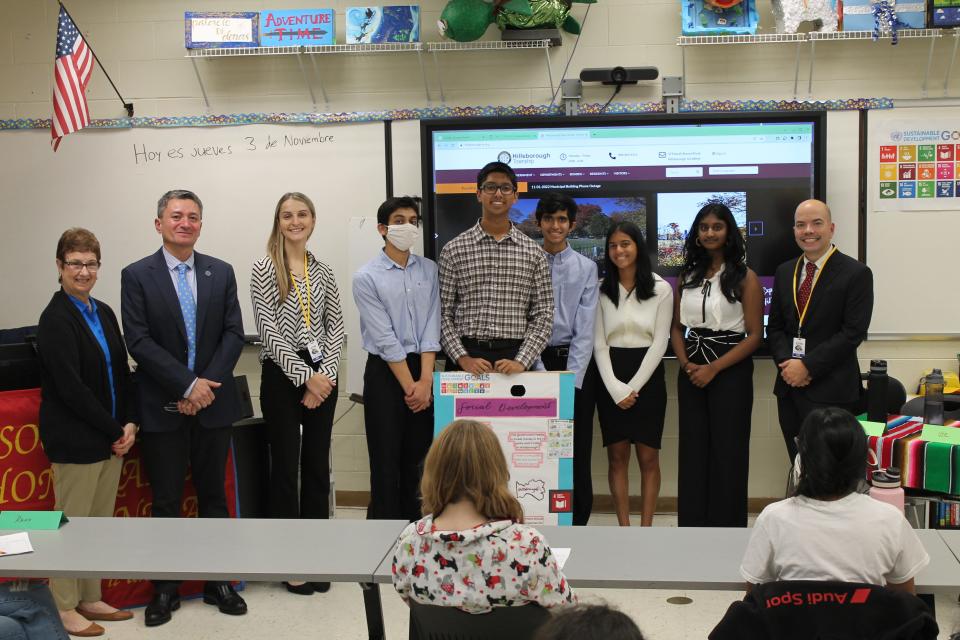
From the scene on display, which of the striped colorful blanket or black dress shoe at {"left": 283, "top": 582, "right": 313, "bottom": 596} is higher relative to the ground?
the striped colorful blanket

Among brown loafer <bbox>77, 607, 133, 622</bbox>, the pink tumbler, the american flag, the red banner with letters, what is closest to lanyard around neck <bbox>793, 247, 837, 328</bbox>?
the pink tumbler

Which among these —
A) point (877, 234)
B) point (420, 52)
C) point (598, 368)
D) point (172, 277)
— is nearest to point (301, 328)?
point (172, 277)

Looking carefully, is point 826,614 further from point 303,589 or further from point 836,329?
point 303,589

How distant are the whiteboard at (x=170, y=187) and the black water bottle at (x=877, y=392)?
2.56 m

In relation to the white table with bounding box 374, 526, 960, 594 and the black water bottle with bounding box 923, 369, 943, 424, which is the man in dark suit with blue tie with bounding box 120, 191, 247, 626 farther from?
the black water bottle with bounding box 923, 369, 943, 424

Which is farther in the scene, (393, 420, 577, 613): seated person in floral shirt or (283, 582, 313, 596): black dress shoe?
(283, 582, 313, 596): black dress shoe

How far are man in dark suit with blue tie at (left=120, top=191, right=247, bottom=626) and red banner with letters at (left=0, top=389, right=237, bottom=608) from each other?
151 millimetres

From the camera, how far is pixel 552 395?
3971 mm

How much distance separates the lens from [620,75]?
185 inches

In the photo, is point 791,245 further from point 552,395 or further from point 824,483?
point 824,483

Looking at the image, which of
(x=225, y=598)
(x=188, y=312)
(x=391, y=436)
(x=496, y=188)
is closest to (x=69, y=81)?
(x=188, y=312)

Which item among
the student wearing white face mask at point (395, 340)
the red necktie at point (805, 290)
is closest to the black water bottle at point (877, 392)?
the red necktie at point (805, 290)

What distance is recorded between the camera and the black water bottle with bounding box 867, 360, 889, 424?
3.74 m

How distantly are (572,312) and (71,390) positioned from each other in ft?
6.87
